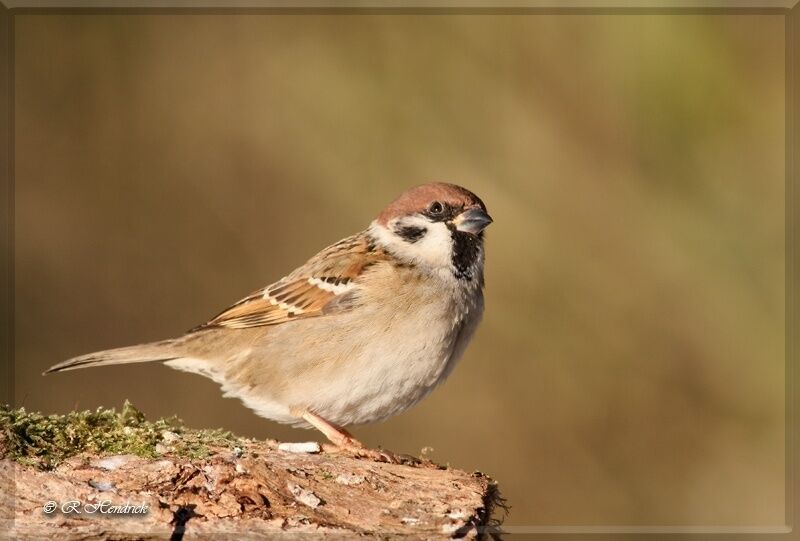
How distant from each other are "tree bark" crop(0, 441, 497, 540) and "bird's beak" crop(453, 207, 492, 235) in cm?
138

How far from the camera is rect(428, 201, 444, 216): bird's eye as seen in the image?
15.4ft

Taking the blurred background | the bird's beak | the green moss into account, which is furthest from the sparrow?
the blurred background

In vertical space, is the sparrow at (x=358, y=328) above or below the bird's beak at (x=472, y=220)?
→ below

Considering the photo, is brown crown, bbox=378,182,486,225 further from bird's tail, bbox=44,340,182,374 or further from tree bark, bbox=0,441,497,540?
tree bark, bbox=0,441,497,540

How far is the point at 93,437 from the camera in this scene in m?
3.60

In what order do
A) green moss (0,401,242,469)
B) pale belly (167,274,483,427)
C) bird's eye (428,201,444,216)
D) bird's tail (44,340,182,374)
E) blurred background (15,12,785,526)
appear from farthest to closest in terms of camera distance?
blurred background (15,12,785,526)
bird's eye (428,201,444,216)
bird's tail (44,340,182,374)
pale belly (167,274,483,427)
green moss (0,401,242,469)

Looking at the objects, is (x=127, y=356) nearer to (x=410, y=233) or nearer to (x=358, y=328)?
(x=358, y=328)

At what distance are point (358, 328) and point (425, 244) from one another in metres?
0.56

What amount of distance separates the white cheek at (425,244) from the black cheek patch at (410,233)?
0.01 meters

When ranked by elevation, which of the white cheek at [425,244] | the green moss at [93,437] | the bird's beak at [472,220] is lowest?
the green moss at [93,437]

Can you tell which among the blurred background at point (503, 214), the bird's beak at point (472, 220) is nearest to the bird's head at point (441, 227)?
the bird's beak at point (472, 220)

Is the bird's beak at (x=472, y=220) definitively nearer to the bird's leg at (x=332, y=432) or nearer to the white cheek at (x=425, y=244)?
the white cheek at (x=425, y=244)

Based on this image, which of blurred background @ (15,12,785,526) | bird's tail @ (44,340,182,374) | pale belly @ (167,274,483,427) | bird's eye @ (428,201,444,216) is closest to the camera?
pale belly @ (167,274,483,427)

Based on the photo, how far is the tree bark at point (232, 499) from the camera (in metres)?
3.08
